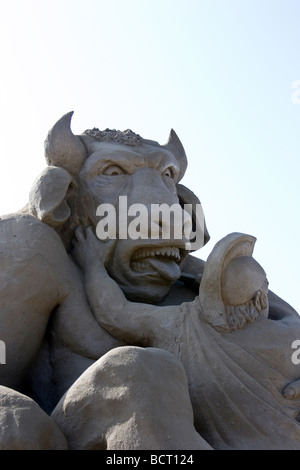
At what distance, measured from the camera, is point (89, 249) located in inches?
166

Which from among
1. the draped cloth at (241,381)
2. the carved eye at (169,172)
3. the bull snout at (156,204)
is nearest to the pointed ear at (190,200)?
the carved eye at (169,172)

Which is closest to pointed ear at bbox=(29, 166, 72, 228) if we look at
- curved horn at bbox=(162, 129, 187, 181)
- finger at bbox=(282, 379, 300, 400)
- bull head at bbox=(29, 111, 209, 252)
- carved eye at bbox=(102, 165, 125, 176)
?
bull head at bbox=(29, 111, 209, 252)

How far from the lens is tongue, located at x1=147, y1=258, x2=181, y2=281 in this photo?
13.9 ft

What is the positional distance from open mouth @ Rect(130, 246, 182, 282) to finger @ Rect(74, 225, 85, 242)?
0.30 metres

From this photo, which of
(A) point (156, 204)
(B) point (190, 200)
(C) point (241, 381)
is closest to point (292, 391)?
(C) point (241, 381)

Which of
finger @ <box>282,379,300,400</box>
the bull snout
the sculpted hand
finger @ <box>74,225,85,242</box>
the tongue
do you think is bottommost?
finger @ <box>282,379,300,400</box>

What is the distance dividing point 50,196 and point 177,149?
103 cm

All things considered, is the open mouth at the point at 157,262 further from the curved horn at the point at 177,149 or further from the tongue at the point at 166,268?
the curved horn at the point at 177,149

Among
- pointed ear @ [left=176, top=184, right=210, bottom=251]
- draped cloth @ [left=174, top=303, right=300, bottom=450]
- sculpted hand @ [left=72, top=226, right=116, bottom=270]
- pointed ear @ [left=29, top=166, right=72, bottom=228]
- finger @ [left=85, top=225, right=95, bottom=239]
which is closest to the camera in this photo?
draped cloth @ [left=174, top=303, right=300, bottom=450]

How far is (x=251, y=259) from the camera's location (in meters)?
3.91

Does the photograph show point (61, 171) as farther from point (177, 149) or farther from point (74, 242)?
point (177, 149)

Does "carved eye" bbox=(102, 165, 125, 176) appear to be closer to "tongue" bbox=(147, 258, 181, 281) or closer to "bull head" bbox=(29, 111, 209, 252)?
"bull head" bbox=(29, 111, 209, 252)
